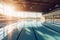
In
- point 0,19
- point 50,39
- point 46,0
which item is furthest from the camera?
point 0,19

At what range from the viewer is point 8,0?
7.73 m

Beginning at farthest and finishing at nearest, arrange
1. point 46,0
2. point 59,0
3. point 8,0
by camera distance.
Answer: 1. point 8,0
2. point 46,0
3. point 59,0

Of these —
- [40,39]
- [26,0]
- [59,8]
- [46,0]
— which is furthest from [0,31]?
[59,8]

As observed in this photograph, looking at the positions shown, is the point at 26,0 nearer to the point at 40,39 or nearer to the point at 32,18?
the point at 40,39

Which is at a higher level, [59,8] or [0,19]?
[59,8]

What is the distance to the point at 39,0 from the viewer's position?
23.2ft

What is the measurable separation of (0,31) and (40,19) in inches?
935

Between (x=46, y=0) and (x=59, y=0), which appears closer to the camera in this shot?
(x=59, y=0)

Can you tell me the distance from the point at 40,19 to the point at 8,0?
69.3 feet

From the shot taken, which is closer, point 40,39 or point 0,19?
point 40,39

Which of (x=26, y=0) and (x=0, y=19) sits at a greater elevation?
(x=26, y=0)

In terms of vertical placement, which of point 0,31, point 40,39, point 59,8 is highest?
point 59,8

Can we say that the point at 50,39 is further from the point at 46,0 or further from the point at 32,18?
the point at 32,18

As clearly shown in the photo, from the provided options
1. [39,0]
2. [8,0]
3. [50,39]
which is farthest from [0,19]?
[50,39]
